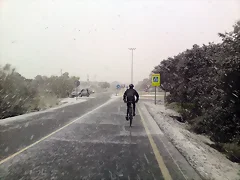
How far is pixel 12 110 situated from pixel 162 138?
11.9 m

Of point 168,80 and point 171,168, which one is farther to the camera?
point 168,80

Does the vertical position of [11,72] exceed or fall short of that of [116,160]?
it exceeds it

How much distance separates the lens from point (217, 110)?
13.6m

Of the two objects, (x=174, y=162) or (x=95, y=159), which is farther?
(x=95, y=159)

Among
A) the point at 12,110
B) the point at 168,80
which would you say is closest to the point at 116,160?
the point at 12,110

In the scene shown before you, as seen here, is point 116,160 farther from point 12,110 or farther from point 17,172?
point 12,110

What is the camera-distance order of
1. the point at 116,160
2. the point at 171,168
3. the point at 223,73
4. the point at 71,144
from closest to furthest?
the point at 171,168
the point at 116,160
the point at 71,144
the point at 223,73

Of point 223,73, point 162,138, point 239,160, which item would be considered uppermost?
point 223,73

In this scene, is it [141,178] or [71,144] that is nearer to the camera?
[141,178]

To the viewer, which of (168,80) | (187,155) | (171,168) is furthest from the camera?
(168,80)

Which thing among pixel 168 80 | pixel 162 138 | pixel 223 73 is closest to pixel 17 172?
pixel 162 138

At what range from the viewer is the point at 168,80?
37.7m

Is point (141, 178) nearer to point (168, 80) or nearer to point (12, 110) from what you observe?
point (12, 110)

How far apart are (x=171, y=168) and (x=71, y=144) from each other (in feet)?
11.6
